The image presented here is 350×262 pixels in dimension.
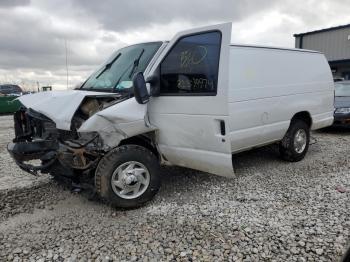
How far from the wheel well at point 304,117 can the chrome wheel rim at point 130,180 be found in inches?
122

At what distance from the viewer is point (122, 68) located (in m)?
4.69

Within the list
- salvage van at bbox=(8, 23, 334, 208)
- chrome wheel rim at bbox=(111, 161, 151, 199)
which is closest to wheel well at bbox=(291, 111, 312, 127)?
salvage van at bbox=(8, 23, 334, 208)

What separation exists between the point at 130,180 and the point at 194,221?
0.88 meters

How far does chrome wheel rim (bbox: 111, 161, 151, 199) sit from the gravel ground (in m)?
0.23

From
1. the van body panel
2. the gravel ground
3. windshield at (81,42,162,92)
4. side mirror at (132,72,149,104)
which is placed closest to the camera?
the gravel ground

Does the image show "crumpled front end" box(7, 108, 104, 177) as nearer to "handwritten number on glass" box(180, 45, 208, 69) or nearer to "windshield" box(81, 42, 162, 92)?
"windshield" box(81, 42, 162, 92)

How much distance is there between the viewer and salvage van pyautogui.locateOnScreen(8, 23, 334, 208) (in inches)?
151

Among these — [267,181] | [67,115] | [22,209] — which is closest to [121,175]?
[67,115]

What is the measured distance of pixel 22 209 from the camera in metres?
4.19

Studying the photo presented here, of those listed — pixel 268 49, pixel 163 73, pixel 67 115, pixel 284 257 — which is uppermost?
pixel 268 49

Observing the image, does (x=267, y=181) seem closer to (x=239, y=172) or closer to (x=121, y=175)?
(x=239, y=172)

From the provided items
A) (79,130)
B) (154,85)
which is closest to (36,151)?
(79,130)

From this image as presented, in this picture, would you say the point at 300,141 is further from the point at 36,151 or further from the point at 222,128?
the point at 36,151

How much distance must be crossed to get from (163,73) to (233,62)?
3.23 ft
